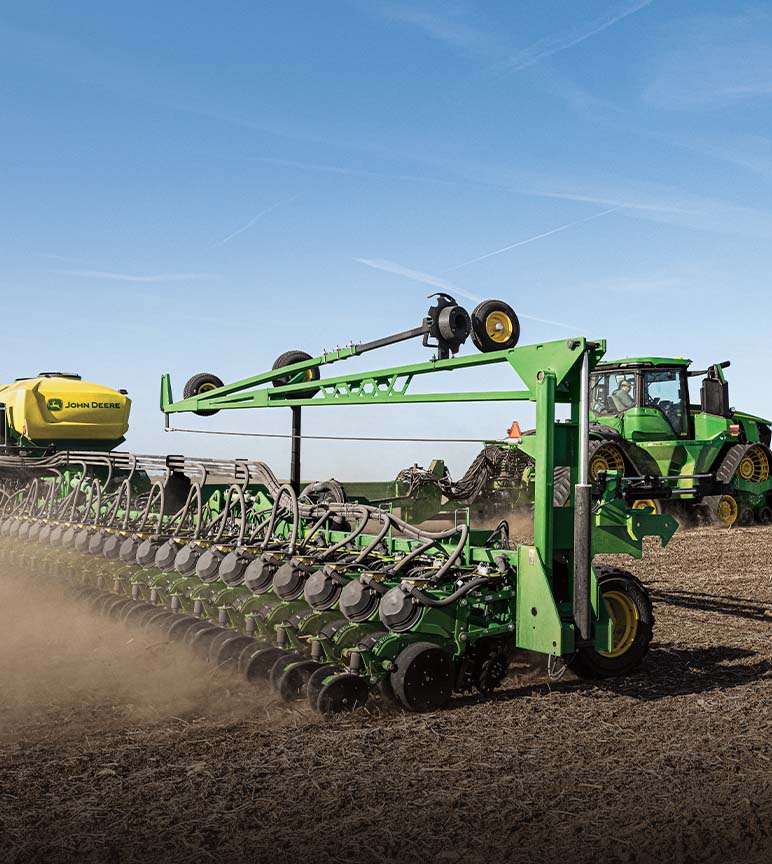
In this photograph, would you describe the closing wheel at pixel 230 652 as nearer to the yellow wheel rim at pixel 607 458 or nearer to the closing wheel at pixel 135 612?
the closing wheel at pixel 135 612

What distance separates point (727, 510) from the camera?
1675cm

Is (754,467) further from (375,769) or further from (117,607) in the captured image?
(375,769)

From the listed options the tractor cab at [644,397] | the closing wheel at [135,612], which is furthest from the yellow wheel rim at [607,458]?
the closing wheel at [135,612]

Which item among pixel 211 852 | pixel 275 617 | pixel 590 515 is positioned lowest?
pixel 211 852

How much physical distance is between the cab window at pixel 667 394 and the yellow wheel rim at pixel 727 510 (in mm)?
1936

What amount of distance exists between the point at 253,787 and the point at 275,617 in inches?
83.8

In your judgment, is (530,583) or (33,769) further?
(530,583)

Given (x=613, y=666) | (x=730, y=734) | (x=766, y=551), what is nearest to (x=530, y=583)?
(x=613, y=666)

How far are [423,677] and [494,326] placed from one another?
8.25 feet

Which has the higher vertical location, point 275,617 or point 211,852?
point 275,617

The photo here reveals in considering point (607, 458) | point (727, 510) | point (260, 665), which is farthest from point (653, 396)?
point (260, 665)

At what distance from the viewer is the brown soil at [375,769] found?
12.1ft

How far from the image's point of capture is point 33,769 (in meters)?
4.43

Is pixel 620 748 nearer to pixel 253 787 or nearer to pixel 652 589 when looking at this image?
pixel 253 787
